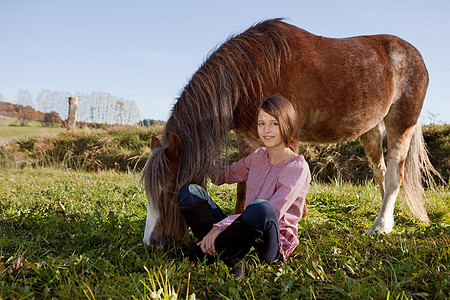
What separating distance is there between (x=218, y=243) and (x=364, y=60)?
2545mm

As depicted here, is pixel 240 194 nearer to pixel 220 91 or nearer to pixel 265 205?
pixel 220 91

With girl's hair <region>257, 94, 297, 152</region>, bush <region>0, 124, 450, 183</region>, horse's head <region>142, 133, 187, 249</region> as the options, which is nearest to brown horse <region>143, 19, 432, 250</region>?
horse's head <region>142, 133, 187, 249</region>

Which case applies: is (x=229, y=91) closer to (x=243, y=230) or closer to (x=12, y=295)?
(x=243, y=230)

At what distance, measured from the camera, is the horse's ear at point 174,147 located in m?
2.17

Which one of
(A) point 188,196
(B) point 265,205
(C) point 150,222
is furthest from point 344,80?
(C) point 150,222

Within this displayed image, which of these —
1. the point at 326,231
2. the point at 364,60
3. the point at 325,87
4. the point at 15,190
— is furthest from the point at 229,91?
the point at 15,190

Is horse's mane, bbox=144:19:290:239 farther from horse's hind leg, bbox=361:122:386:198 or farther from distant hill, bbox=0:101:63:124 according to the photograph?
distant hill, bbox=0:101:63:124

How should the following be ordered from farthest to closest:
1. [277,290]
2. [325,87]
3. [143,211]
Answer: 1. [143,211]
2. [325,87]
3. [277,290]

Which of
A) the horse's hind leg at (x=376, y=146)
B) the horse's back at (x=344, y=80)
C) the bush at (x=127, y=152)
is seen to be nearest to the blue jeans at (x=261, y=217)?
the horse's back at (x=344, y=80)

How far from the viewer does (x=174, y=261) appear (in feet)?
6.75

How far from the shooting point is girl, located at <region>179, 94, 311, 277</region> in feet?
6.36

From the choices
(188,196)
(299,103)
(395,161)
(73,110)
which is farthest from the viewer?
(73,110)

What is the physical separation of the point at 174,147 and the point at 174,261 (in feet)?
2.36

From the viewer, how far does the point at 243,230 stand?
1937 mm
